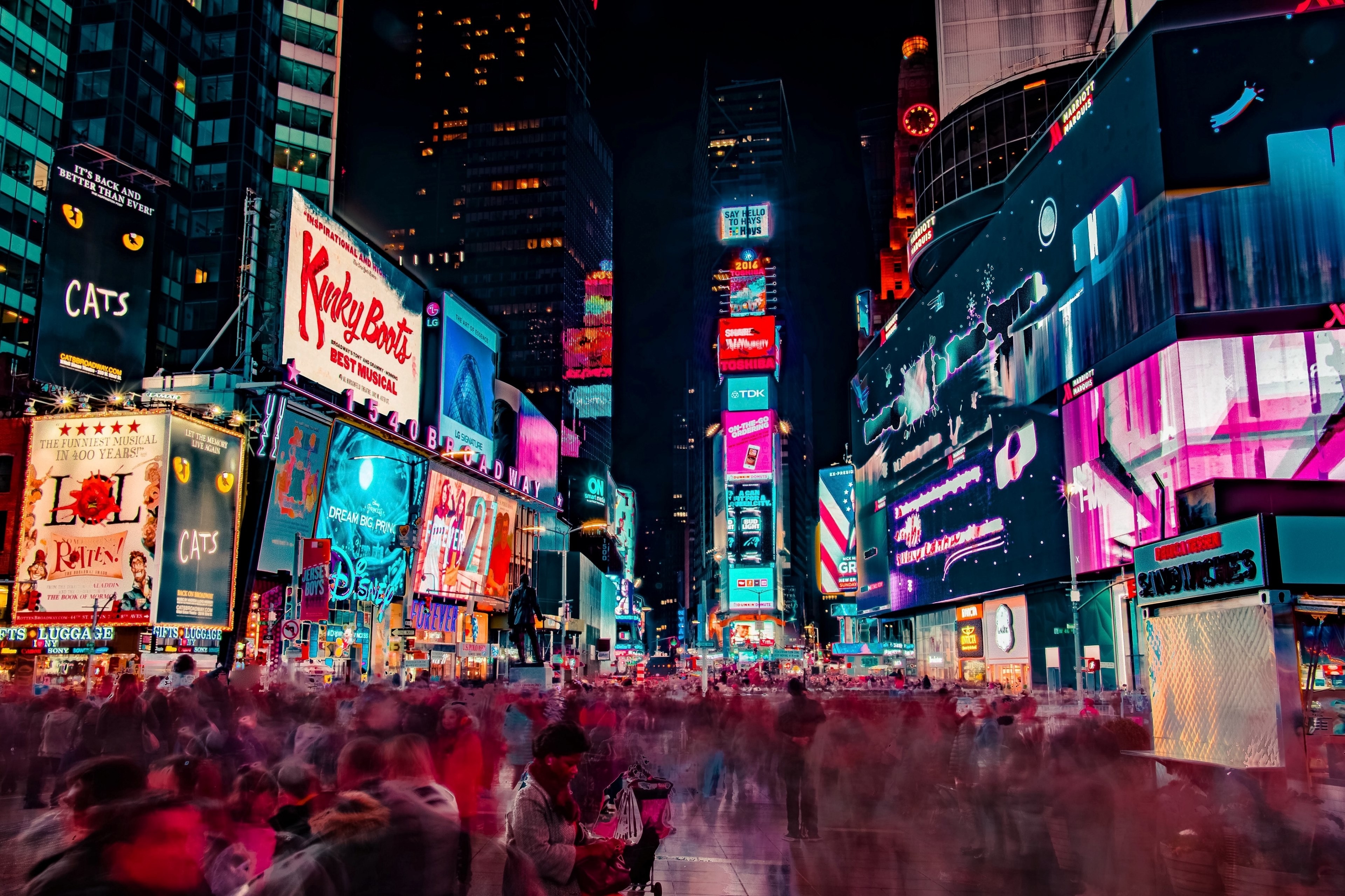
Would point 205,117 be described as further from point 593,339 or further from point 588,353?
point 593,339

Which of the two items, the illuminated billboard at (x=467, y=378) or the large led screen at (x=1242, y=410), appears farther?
the illuminated billboard at (x=467, y=378)

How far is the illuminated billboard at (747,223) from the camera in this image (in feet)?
610

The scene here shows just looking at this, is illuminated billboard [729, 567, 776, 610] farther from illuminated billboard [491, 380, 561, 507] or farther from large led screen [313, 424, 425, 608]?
large led screen [313, 424, 425, 608]

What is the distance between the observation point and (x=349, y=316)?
174ft

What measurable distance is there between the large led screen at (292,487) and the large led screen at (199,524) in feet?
5.21

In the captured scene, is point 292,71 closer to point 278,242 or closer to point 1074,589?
point 278,242

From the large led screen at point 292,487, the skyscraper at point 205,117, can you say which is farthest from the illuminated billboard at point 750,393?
the large led screen at point 292,487

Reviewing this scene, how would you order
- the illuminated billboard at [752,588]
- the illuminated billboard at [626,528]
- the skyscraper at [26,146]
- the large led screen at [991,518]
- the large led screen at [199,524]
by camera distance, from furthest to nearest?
the illuminated billboard at [626,528] → the illuminated billboard at [752,588] → the skyscraper at [26,146] → the large led screen at [991,518] → the large led screen at [199,524]

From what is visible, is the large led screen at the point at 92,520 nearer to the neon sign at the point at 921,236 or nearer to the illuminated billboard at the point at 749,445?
the neon sign at the point at 921,236

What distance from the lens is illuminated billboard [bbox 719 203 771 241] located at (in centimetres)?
18588

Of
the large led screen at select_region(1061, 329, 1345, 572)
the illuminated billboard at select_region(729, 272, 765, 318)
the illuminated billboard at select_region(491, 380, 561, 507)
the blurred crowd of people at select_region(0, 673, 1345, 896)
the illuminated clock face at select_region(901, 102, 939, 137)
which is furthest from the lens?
the illuminated billboard at select_region(729, 272, 765, 318)

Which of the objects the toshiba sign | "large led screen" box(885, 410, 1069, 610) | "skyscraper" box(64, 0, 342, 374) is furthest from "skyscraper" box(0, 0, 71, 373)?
the toshiba sign

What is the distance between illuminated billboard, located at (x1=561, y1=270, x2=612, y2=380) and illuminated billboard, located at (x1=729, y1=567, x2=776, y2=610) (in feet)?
153

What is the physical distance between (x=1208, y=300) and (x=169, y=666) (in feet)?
128
